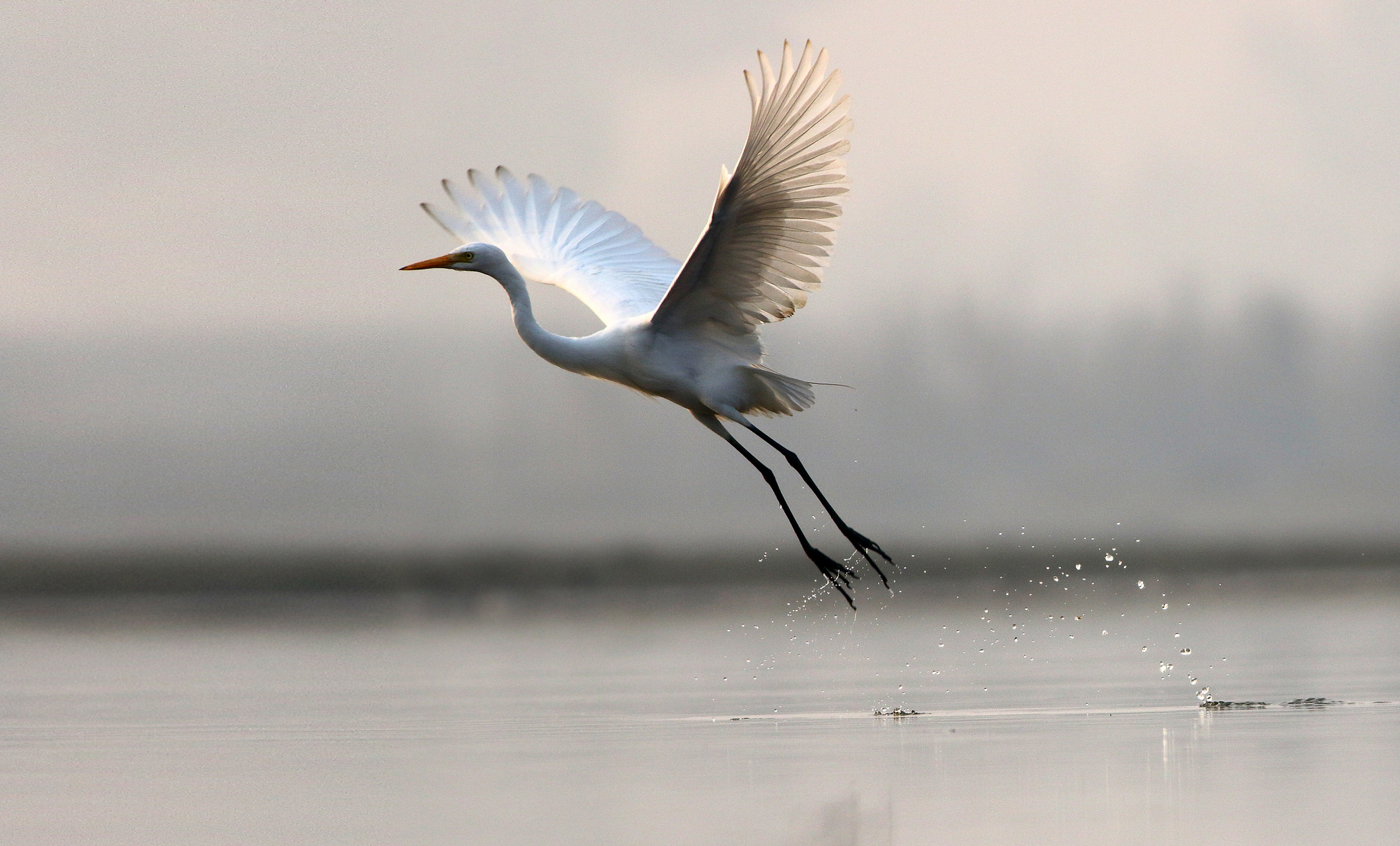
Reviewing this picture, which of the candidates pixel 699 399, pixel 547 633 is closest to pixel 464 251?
pixel 699 399

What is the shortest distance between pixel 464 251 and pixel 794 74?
280cm

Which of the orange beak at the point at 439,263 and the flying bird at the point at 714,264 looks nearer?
the flying bird at the point at 714,264

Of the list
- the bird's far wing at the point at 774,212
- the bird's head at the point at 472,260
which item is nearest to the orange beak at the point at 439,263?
the bird's head at the point at 472,260

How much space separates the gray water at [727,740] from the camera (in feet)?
21.7

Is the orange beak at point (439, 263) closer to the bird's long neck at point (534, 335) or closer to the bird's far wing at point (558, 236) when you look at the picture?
the bird's long neck at point (534, 335)

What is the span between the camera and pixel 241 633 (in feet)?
66.4

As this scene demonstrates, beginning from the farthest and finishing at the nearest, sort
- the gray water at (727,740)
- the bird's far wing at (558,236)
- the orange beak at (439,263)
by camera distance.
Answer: the bird's far wing at (558,236) → the orange beak at (439,263) → the gray water at (727,740)

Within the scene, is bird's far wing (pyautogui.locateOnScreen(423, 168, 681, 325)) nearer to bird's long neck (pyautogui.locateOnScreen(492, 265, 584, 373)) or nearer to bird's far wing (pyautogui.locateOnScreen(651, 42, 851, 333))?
bird's long neck (pyautogui.locateOnScreen(492, 265, 584, 373))

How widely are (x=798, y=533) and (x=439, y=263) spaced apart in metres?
2.61

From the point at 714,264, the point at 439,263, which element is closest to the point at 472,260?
the point at 439,263

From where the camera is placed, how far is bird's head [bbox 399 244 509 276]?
10.8 m

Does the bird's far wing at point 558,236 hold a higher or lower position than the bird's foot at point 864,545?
higher

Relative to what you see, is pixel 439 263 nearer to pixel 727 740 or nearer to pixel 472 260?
pixel 472 260

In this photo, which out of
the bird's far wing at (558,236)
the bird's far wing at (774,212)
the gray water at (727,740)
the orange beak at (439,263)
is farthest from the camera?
the bird's far wing at (558,236)
